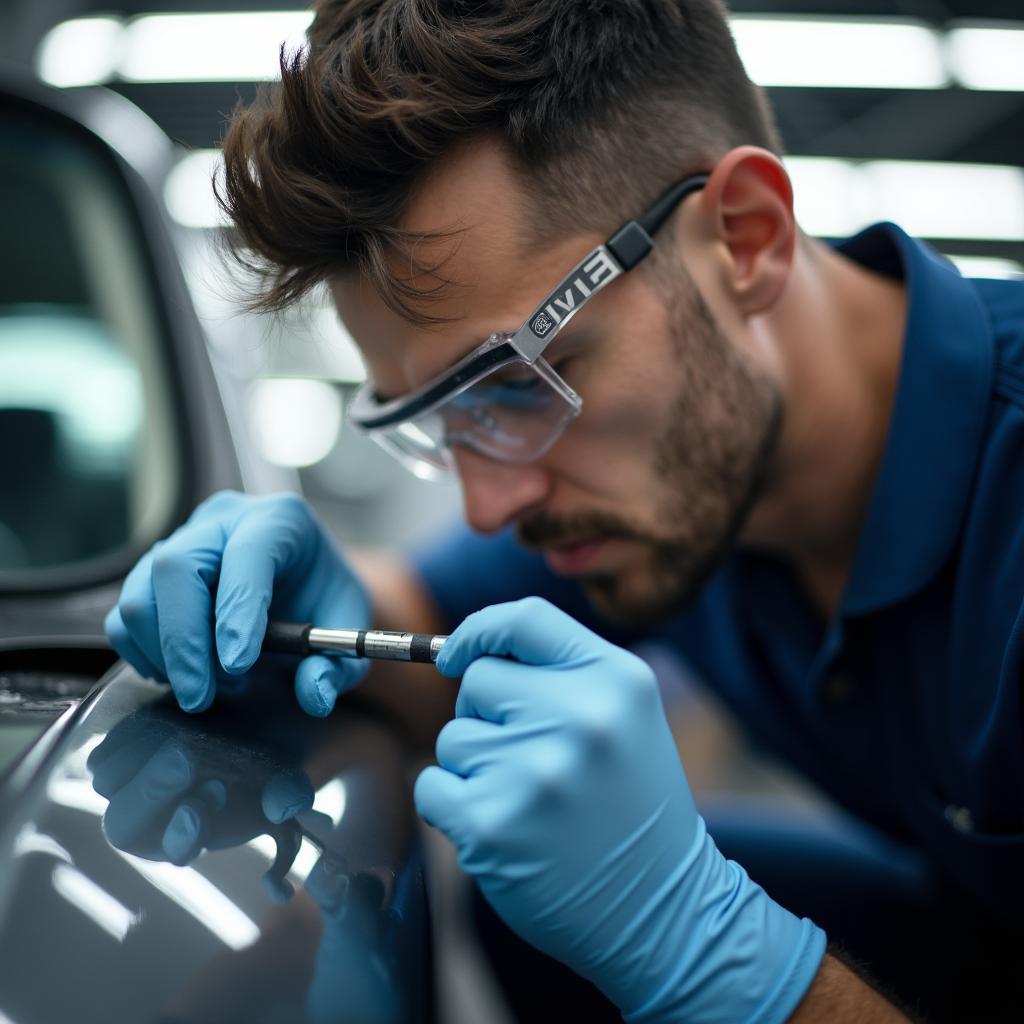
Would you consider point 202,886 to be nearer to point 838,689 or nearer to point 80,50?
point 838,689

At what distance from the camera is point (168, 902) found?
18.7 inches

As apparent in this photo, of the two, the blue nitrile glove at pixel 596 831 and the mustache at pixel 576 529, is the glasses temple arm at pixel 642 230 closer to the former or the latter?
the mustache at pixel 576 529

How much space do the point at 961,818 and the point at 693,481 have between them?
0.50 metres

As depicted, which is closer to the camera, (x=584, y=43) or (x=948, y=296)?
(x=584, y=43)

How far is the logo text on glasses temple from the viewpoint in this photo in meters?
0.88

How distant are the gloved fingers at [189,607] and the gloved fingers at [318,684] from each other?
0.23 ft

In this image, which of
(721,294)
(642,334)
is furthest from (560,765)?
(721,294)

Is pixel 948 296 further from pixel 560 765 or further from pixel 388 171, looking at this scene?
pixel 560 765

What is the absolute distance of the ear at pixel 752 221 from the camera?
1.00 metres

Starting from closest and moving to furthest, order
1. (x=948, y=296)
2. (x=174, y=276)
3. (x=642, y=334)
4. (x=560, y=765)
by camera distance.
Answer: (x=560, y=765)
(x=642, y=334)
(x=948, y=296)
(x=174, y=276)

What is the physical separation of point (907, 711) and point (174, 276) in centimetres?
115

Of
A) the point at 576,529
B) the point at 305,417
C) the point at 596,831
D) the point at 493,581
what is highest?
the point at 596,831

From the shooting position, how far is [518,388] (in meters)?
0.94

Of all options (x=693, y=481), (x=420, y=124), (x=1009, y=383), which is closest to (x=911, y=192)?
(x=1009, y=383)
